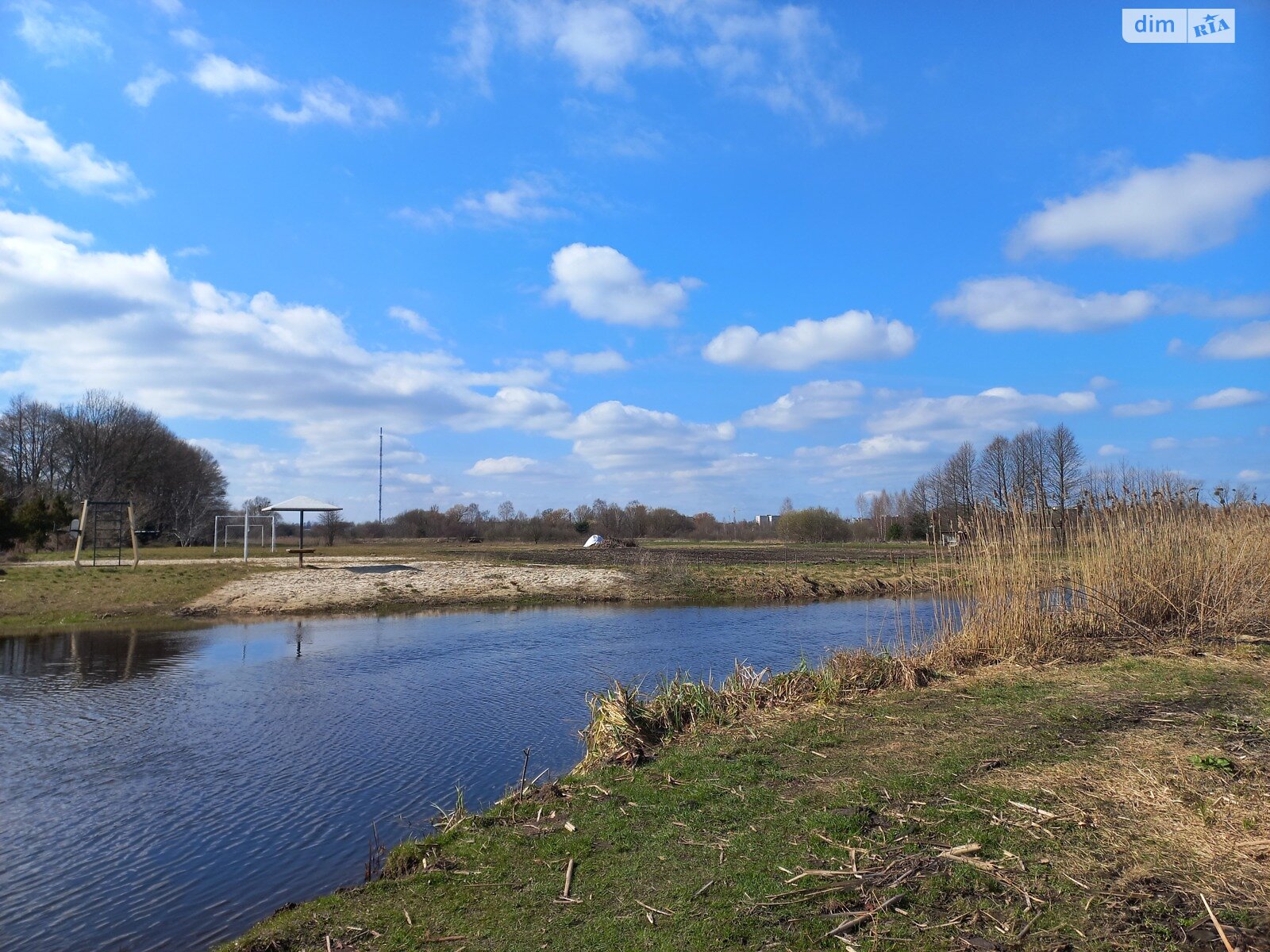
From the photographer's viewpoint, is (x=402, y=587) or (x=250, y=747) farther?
(x=402, y=587)

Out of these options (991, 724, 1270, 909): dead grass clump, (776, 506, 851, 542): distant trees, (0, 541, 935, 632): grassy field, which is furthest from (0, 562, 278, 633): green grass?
(776, 506, 851, 542): distant trees

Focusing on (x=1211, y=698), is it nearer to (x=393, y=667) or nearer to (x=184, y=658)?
(x=393, y=667)

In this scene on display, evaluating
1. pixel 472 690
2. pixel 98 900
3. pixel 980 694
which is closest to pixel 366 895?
pixel 98 900

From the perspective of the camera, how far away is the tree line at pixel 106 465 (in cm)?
5181

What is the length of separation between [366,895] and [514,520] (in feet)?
226

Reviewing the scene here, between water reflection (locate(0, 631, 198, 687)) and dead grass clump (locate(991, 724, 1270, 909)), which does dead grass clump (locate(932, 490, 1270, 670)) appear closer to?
dead grass clump (locate(991, 724, 1270, 909))

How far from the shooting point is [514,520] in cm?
7306

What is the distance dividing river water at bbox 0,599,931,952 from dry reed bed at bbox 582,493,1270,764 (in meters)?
1.15

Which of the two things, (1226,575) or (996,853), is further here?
(1226,575)

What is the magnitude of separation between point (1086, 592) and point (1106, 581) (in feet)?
1.28

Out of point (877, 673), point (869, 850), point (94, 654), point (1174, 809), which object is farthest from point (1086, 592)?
point (94, 654)

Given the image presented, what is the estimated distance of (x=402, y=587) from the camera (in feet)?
89.9

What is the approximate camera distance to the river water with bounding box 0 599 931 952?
599 centimetres

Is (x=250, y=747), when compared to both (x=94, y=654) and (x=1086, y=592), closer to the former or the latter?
(x=94, y=654)
